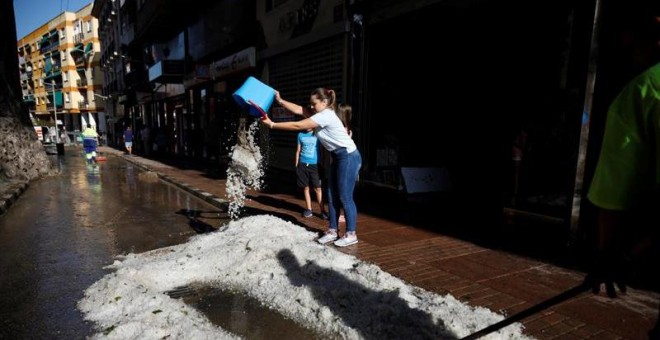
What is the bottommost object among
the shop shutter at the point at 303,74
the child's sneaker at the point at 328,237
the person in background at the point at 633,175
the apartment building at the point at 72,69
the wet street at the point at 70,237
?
the wet street at the point at 70,237

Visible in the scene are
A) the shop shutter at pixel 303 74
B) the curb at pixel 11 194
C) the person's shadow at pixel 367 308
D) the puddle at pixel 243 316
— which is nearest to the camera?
the person's shadow at pixel 367 308

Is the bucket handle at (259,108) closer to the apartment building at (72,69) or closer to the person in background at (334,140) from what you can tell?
the person in background at (334,140)

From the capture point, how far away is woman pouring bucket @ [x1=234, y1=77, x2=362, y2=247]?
421cm

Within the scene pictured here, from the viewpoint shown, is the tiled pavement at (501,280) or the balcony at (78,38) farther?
the balcony at (78,38)

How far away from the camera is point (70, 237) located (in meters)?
5.76

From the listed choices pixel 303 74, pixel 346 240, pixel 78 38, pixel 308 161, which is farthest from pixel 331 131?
pixel 78 38

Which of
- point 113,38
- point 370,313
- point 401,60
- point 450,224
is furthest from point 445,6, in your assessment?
point 113,38

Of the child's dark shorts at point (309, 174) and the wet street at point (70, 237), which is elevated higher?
the child's dark shorts at point (309, 174)

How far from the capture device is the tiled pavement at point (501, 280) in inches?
115

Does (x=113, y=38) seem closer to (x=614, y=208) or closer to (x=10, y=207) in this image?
(x=10, y=207)

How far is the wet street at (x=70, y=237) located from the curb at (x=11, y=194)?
0.14 metres

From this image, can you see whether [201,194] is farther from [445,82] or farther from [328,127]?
[445,82]

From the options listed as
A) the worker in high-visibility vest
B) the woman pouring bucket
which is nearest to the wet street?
the woman pouring bucket

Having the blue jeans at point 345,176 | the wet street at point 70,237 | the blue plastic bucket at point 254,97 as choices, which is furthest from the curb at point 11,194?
the blue jeans at point 345,176
